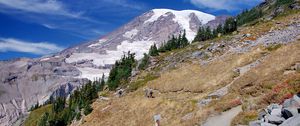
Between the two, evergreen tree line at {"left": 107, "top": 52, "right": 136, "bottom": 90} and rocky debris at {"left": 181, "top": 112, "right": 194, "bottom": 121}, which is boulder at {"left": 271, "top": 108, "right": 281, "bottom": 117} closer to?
rocky debris at {"left": 181, "top": 112, "right": 194, "bottom": 121}

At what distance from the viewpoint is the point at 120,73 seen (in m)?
148

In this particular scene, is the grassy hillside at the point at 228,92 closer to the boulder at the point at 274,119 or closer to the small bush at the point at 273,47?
the small bush at the point at 273,47

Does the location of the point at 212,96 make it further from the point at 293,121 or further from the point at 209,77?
the point at 293,121

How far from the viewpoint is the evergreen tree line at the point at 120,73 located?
138875mm

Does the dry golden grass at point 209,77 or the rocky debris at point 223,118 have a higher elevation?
the dry golden grass at point 209,77

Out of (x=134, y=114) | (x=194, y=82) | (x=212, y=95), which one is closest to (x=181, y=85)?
(x=194, y=82)

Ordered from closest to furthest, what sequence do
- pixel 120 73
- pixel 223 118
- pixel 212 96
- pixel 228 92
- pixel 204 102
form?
pixel 223 118, pixel 228 92, pixel 204 102, pixel 212 96, pixel 120 73

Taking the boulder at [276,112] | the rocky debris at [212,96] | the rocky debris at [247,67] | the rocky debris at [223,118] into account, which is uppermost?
the rocky debris at [247,67]

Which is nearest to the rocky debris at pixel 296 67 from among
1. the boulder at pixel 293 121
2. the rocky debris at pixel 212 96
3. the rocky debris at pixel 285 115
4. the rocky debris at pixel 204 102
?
the rocky debris at pixel 212 96

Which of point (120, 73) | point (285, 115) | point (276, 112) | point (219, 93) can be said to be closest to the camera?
point (285, 115)

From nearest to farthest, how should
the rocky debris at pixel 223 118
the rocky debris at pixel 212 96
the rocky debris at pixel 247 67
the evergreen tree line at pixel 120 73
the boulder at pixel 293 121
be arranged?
the boulder at pixel 293 121
the rocky debris at pixel 223 118
the rocky debris at pixel 212 96
the rocky debris at pixel 247 67
the evergreen tree line at pixel 120 73

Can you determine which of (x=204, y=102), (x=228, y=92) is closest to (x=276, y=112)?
(x=228, y=92)

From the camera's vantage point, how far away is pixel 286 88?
109 feet

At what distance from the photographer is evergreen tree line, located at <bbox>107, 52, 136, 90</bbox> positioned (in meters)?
139
